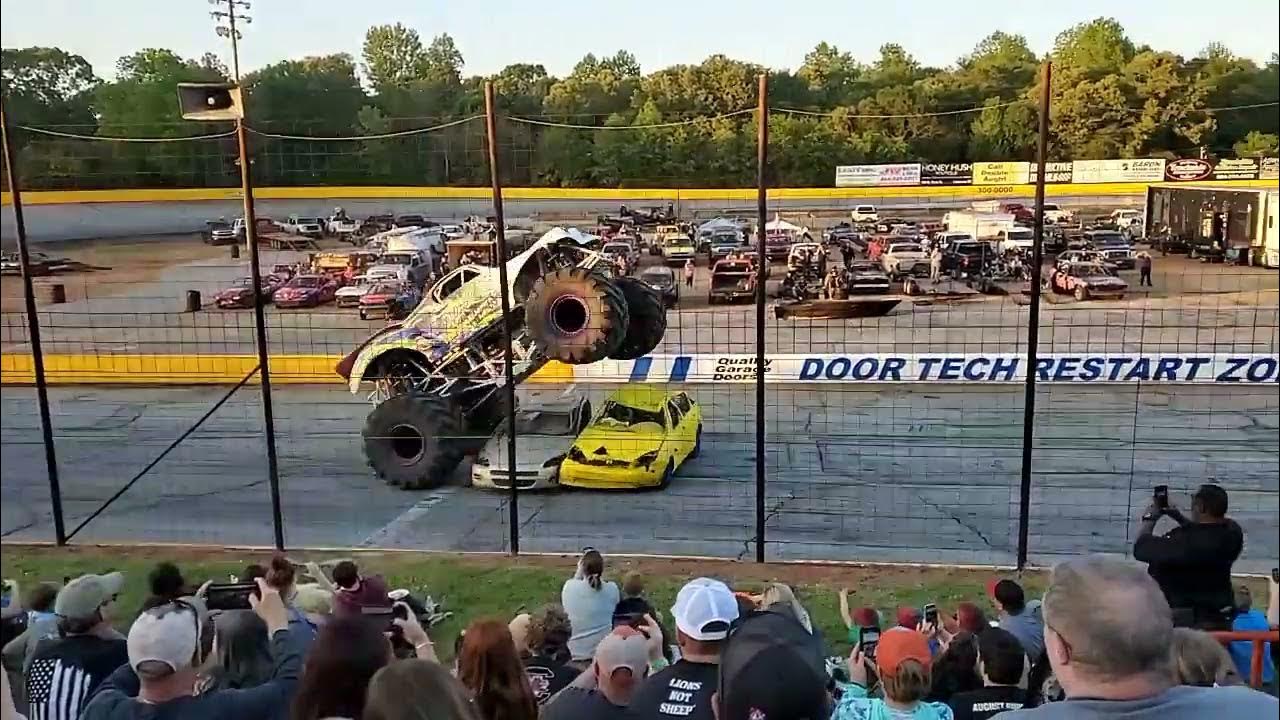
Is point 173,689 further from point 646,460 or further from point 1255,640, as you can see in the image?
point 646,460

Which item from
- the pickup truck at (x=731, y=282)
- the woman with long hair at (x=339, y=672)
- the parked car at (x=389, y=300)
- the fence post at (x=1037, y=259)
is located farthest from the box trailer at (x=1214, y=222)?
the woman with long hair at (x=339, y=672)

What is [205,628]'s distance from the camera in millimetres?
3105

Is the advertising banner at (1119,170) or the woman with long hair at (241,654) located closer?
the woman with long hair at (241,654)

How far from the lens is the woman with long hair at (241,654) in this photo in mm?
3438

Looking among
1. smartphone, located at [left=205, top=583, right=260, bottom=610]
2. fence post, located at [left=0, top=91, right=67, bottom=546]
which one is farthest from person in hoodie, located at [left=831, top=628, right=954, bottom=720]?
fence post, located at [left=0, top=91, right=67, bottom=546]

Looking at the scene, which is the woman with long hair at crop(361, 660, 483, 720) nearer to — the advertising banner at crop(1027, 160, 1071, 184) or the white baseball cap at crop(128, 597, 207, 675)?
the white baseball cap at crop(128, 597, 207, 675)

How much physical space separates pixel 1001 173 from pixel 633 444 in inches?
372

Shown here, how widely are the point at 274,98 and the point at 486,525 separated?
25.5 ft

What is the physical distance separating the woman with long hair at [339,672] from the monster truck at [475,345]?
641 centimetres

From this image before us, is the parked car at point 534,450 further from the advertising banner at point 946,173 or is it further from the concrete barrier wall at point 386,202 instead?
the advertising banner at point 946,173

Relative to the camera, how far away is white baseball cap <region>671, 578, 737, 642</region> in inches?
110

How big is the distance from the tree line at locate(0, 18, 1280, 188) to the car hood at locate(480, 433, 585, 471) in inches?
113

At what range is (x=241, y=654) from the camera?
3.48m

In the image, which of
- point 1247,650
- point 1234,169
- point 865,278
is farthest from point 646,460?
point 865,278
